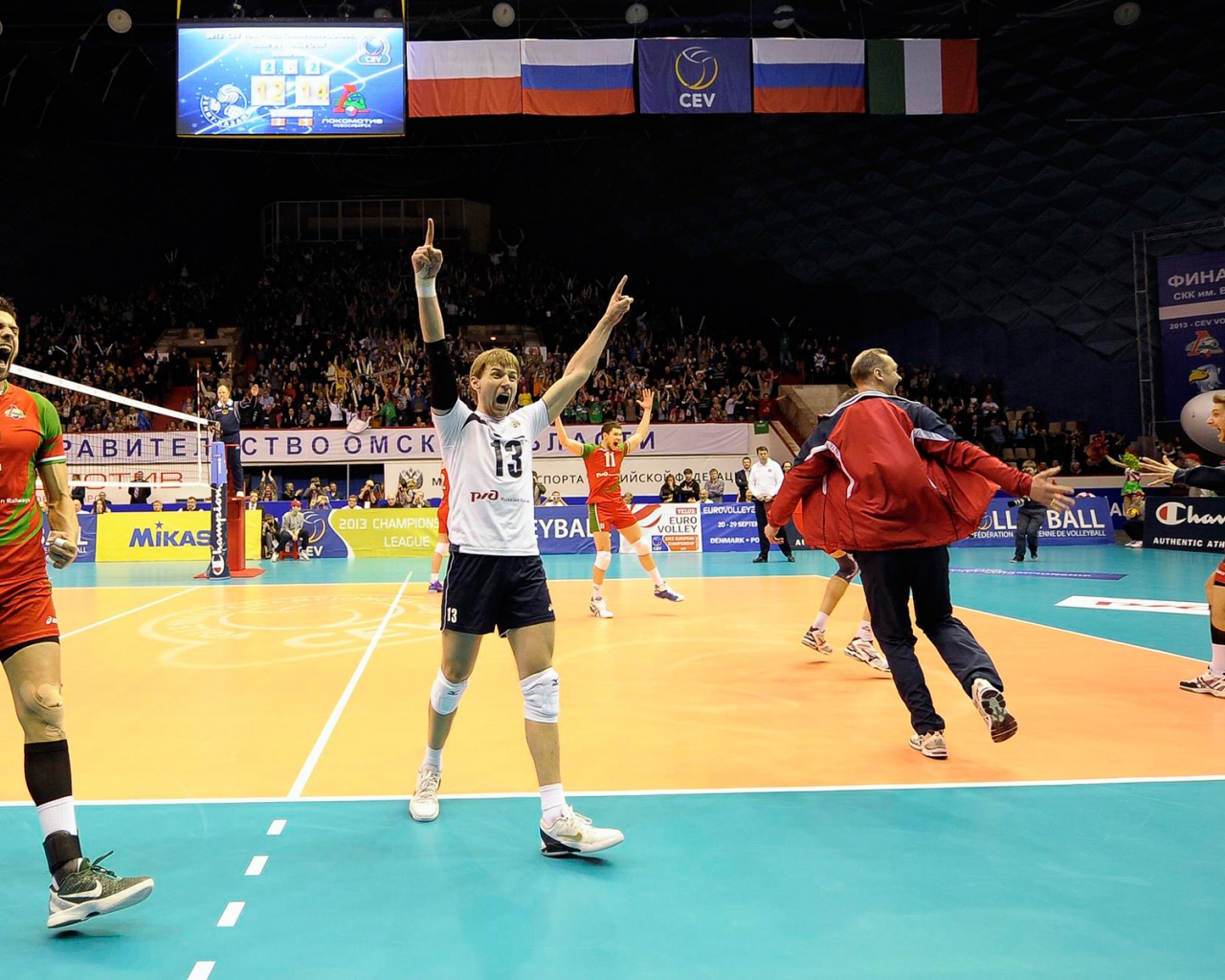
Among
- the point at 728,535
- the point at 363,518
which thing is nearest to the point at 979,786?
the point at 728,535

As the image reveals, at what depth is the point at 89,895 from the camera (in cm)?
300

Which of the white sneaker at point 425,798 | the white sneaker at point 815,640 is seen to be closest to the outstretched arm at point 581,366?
the white sneaker at point 425,798

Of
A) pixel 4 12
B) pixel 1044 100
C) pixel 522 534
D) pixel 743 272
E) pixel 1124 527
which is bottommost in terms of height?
pixel 1124 527

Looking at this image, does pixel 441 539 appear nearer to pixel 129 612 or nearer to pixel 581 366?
pixel 129 612

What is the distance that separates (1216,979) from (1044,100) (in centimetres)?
2718

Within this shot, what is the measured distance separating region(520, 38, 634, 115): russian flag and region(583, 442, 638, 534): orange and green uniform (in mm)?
10989

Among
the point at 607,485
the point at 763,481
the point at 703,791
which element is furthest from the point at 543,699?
the point at 763,481

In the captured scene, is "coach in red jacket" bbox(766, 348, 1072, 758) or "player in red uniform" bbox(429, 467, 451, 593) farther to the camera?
"player in red uniform" bbox(429, 467, 451, 593)

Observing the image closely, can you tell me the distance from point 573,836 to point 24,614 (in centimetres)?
209

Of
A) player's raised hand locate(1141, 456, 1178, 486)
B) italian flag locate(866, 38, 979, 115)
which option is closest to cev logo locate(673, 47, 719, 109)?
italian flag locate(866, 38, 979, 115)

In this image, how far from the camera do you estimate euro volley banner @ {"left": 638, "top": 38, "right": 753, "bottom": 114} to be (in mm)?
18969

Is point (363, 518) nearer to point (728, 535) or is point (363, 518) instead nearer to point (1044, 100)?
point (728, 535)

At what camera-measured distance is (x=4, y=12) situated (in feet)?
75.5

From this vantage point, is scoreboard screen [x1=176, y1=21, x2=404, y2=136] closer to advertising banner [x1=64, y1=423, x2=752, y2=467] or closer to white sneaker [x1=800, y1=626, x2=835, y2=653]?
advertising banner [x1=64, y1=423, x2=752, y2=467]
